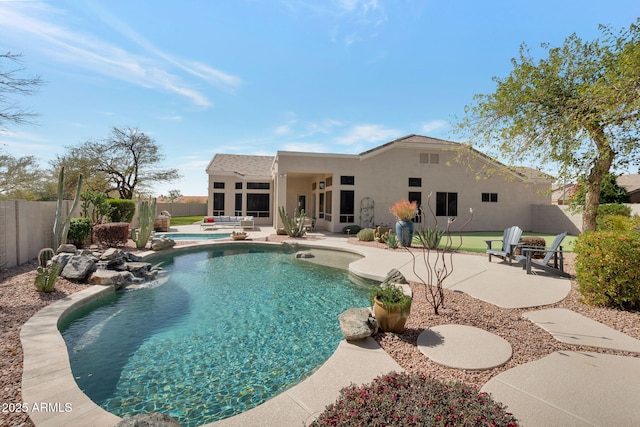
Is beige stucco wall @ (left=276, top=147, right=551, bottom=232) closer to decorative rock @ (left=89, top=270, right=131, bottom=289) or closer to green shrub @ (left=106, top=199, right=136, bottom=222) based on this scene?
green shrub @ (left=106, top=199, right=136, bottom=222)

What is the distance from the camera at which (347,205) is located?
17734mm

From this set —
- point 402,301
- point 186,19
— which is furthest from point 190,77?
point 402,301

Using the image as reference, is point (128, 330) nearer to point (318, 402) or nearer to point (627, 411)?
point (318, 402)

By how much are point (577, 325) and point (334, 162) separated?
1407 centimetres

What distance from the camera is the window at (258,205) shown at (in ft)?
79.0

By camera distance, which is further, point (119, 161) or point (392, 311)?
point (119, 161)

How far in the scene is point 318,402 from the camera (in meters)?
2.71

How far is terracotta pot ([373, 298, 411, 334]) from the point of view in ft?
13.9

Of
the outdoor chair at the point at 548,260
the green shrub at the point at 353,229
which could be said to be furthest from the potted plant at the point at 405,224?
the green shrub at the point at 353,229

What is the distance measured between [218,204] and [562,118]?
72.3ft

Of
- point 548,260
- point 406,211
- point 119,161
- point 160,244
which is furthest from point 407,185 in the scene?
point 119,161

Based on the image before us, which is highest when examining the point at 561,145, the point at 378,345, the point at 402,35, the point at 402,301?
the point at 402,35

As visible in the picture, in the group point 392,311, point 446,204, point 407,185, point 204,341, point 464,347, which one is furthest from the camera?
point 446,204

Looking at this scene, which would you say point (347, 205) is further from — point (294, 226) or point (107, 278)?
point (107, 278)
